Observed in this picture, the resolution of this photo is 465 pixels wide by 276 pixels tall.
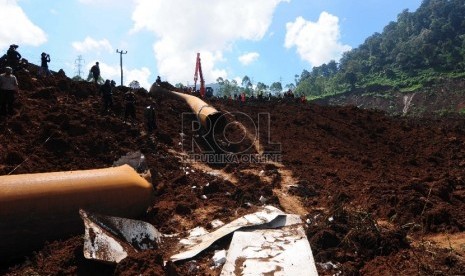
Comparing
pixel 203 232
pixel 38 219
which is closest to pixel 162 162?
pixel 203 232

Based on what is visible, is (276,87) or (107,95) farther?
(276,87)

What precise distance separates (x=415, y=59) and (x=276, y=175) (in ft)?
256

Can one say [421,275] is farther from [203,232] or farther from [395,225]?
[203,232]

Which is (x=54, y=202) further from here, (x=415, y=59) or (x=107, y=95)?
(x=415, y=59)

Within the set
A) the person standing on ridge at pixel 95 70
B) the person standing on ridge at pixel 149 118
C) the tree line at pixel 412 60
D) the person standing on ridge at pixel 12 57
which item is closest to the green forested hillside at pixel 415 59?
the tree line at pixel 412 60

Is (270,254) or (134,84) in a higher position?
(134,84)

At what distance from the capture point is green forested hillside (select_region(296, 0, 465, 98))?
2606 inches

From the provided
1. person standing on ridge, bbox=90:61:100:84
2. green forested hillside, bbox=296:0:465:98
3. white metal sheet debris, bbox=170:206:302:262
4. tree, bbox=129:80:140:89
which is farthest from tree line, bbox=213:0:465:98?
white metal sheet debris, bbox=170:206:302:262

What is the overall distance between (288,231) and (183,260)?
162 centimetres

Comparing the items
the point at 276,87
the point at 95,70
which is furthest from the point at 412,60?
the point at 95,70

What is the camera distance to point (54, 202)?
183 inches

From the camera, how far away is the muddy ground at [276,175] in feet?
14.5

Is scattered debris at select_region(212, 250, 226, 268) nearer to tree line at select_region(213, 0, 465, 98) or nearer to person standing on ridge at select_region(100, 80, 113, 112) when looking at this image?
person standing on ridge at select_region(100, 80, 113, 112)

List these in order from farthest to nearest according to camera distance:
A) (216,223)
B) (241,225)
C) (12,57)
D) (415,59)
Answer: (415,59) < (12,57) < (216,223) < (241,225)
